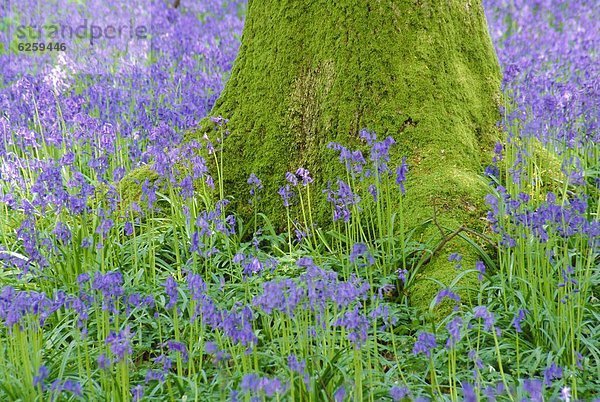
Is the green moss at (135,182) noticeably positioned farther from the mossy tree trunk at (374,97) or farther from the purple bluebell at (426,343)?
the purple bluebell at (426,343)

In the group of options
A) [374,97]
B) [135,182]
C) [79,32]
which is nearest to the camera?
[374,97]

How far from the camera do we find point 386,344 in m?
3.75

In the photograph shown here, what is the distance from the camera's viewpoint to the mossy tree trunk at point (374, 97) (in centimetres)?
462

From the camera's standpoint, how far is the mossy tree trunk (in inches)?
→ 182

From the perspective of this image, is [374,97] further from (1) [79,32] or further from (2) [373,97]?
(1) [79,32]

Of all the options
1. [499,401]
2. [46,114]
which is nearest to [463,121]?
[499,401]

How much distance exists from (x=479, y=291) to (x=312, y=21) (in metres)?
2.01

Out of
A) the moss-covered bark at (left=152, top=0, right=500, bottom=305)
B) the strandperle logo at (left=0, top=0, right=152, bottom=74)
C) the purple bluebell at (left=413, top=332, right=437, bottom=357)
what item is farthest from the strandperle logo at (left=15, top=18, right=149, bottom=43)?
the purple bluebell at (left=413, top=332, right=437, bottom=357)

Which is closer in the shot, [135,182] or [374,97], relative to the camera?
[374,97]

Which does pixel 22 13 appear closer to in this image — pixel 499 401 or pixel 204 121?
pixel 204 121

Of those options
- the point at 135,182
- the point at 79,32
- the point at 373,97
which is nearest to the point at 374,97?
the point at 373,97

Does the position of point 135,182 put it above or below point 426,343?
below

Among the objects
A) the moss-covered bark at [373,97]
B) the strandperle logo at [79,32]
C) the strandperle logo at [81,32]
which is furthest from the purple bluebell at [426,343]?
the strandperle logo at [81,32]

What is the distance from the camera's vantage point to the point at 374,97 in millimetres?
4664
